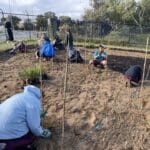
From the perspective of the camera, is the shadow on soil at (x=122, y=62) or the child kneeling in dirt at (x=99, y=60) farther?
the shadow on soil at (x=122, y=62)

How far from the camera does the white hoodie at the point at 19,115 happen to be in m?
4.32

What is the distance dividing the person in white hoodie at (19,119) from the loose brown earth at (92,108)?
0.62 metres

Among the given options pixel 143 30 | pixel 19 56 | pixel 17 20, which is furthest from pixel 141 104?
pixel 17 20

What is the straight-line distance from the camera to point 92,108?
6223mm

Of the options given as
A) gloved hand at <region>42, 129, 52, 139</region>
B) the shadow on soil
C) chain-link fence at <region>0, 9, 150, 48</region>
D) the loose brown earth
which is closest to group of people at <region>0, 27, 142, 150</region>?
gloved hand at <region>42, 129, 52, 139</region>

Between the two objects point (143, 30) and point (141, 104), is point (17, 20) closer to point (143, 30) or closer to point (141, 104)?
point (143, 30)

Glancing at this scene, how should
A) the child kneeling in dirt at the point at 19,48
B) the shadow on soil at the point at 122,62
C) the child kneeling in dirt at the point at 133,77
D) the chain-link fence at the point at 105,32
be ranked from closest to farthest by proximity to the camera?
the child kneeling in dirt at the point at 133,77 < the shadow on soil at the point at 122,62 < the child kneeling in dirt at the point at 19,48 < the chain-link fence at the point at 105,32

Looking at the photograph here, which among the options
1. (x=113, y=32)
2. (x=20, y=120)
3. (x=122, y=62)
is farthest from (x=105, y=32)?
(x=20, y=120)

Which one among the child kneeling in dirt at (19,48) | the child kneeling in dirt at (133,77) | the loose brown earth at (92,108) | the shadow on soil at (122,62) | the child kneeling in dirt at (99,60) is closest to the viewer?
the loose brown earth at (92,108)

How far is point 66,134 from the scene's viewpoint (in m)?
5.27

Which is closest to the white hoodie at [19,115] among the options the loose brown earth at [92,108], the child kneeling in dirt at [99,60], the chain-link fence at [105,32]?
the loose brown earth at [92,108]

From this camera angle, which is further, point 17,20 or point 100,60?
point 17,20

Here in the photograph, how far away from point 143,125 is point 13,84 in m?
3.13

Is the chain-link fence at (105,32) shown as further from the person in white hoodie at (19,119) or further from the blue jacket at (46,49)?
the person in white hoodie at (19,119)
